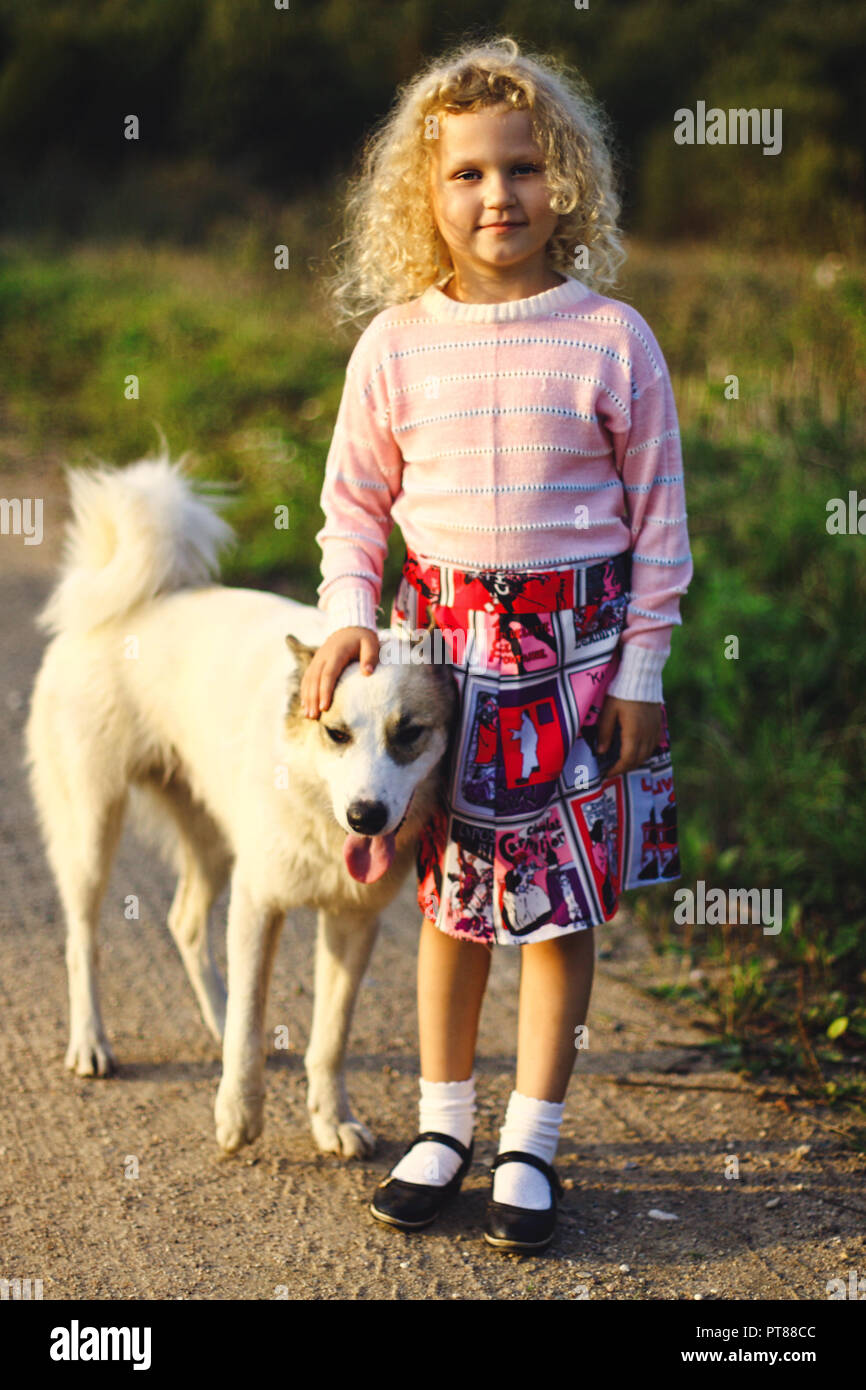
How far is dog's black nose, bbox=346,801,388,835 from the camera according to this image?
6.80 ft

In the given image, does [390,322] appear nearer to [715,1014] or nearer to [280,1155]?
[280,1155]

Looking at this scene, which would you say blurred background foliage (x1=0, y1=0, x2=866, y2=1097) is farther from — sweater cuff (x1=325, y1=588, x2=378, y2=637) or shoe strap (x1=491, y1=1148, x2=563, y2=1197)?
sweater cuff (x1=325, y1=588, x2=378, y2=637)

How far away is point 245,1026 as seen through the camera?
2.45 metres

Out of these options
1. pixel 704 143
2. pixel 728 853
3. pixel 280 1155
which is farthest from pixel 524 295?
pixel 704 143

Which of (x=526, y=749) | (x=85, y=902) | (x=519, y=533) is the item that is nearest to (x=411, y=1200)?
(x=526, y=749)

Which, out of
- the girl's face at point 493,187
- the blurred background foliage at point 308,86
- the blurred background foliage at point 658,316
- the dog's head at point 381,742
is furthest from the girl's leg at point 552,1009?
the blurred background foliage at point 308,86

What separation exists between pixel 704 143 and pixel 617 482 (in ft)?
44.7

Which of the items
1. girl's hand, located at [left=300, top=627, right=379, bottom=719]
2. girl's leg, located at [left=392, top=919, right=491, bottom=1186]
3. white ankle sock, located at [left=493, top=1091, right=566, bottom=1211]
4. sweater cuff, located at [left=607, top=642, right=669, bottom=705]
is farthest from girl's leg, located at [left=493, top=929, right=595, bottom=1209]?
girl's hand, located at [left=300, top=627, right=379, bottom=719]

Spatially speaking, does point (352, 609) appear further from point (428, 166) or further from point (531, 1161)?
point (531, 1161)

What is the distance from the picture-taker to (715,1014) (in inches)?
126

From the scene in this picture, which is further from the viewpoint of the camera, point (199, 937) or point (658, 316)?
point (658, 316)

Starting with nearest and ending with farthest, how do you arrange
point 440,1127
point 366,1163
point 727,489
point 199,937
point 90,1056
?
point 440,1127
point 366,1163
point 90,1056
point 199,937
point 727,489

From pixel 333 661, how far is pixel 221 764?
57cm

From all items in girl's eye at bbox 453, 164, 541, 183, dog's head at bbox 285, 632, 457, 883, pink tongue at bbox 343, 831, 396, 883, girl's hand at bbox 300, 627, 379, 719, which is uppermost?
girl's eye at bbox 453, 164, 541, 183
